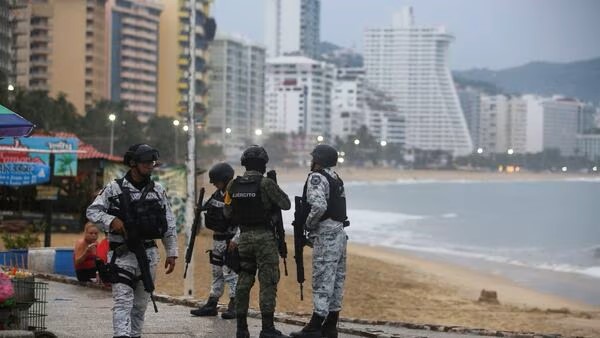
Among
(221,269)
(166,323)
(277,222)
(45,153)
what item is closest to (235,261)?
(277,222)

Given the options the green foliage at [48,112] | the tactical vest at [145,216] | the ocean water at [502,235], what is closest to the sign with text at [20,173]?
the tactical vest at [145,216]

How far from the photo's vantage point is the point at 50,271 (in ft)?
48.6

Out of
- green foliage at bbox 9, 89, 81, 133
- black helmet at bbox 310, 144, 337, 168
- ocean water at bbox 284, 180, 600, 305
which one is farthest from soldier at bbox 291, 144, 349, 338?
green foliage at bbox 9, 89, 81, 133

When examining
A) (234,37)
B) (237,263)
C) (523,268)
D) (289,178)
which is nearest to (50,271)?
(237,263)

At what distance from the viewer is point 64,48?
11156 cm

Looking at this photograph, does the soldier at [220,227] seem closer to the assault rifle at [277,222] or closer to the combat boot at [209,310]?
the combat boot at [209,310]

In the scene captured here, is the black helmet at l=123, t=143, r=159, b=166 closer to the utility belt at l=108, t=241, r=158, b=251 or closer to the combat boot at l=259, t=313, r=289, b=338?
the utility belt at l=108, t=241, r=158, b=251

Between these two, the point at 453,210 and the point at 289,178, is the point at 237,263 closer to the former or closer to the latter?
the point at 453,210

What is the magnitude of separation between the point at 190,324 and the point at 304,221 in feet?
6.36

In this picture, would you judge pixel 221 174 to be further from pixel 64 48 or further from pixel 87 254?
pixel 64 48

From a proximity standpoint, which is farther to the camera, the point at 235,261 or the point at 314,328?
the point at 314,328

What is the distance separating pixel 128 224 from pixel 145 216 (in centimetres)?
14

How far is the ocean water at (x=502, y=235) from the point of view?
32.9m

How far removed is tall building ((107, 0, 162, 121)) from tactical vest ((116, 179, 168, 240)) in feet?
392
